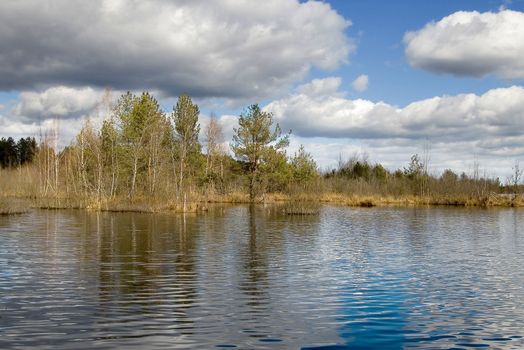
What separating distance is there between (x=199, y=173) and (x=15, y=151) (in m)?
75.8

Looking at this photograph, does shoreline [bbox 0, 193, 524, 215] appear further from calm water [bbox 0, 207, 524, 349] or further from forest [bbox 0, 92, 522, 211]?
calm water [bbox 0, 207, 524, 349]

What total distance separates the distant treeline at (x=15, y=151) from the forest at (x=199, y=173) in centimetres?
5207

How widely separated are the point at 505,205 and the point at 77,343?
194 ft

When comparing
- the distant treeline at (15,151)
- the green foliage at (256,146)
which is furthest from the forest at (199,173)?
the distant treeline at (15,151)

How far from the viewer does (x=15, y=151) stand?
4803 inches

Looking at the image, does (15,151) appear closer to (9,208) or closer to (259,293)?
(9,208)

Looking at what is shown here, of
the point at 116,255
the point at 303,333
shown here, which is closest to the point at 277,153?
the point at 116,255

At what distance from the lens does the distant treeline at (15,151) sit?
118 meters

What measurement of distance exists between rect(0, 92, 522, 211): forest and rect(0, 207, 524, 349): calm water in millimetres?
31302

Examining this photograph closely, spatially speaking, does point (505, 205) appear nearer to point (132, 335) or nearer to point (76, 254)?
point (76, 254)

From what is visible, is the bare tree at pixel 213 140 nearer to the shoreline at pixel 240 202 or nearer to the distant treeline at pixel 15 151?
the shoreline at pixel 240 202

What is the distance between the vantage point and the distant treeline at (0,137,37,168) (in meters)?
118

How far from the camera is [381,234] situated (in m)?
26.3

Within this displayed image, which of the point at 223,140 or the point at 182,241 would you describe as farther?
the point at 223,140
